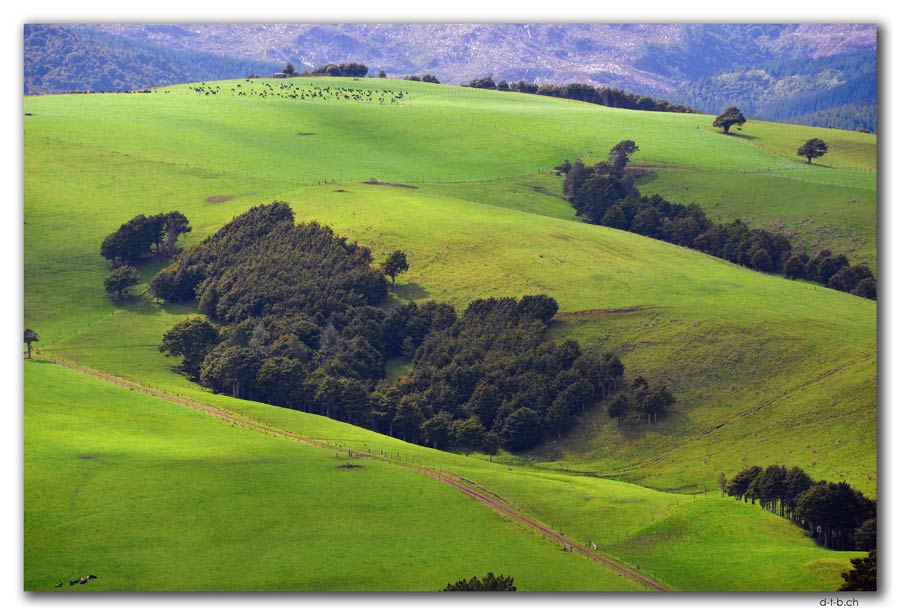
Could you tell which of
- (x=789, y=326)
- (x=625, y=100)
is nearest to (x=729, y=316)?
(x=789, y=326)

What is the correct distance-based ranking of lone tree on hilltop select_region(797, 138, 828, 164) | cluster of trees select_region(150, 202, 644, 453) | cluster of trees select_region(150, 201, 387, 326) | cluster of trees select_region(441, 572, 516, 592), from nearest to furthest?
cluster of trees select_region(441, 572, 516, 592), cluster of trees select_region(150, 202, 644, 453), cluster of trees select_region(150, 201, 387, 326), lone tree on hilltop select_region(797, 138, 828, 164)

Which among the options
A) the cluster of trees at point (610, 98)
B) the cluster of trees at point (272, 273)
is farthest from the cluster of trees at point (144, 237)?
the cluster of trees at point (610, 98)

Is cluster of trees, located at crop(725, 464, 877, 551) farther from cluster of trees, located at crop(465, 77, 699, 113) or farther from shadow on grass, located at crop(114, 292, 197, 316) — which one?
cluster of trees, located at crop(465, 77, 699, 113)

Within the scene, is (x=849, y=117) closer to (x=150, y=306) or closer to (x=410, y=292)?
(x=410, y=292)

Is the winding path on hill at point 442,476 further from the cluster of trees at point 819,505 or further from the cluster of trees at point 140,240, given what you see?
the cluster of trees at point 140,240

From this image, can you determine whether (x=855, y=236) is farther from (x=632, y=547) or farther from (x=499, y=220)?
(x=632, y=547)

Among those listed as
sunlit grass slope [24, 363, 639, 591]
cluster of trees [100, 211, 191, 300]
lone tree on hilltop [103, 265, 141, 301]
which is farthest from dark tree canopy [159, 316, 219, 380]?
sunlit grass slope [24, 363, 639, 591]
